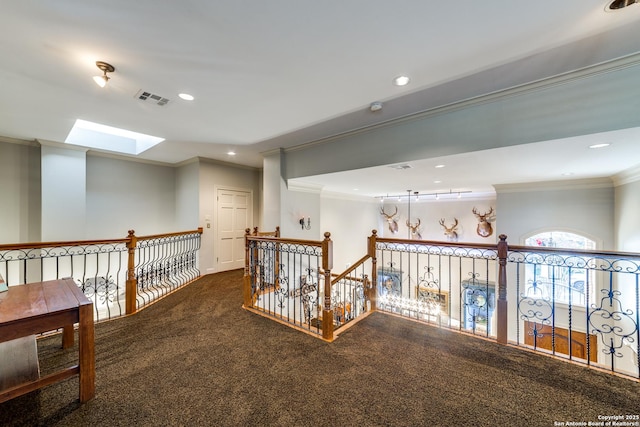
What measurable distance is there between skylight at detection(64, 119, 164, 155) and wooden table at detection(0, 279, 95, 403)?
357cm

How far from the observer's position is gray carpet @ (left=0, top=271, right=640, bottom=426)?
174 centimetres

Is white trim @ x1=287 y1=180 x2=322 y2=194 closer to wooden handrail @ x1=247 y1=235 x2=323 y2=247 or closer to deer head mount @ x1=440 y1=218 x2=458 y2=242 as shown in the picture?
wooden handrail @ x1=247 y1=235 x2=323 y2=247

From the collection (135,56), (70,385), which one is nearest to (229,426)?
(70,385)

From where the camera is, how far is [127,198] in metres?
5.88

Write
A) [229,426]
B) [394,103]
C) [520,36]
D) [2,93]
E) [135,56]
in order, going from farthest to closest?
[394,103], [2,93], [135,56], [520,36], [229,426]

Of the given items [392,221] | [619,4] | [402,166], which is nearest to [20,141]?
[402,166]

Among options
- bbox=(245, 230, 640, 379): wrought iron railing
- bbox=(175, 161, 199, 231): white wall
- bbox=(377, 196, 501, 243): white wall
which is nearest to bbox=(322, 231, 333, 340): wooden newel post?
bbox=(245, 230, 640, 379): wrought iron railing

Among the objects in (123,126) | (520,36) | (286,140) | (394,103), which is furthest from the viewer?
(286,140)

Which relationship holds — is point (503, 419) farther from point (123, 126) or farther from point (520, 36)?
point (123, 126)

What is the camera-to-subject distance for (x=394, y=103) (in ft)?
10.5

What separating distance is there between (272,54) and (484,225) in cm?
842

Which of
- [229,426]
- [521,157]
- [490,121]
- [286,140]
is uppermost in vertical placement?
[286,140]

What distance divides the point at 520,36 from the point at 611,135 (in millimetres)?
1629

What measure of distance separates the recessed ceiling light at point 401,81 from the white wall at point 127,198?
6.31m
